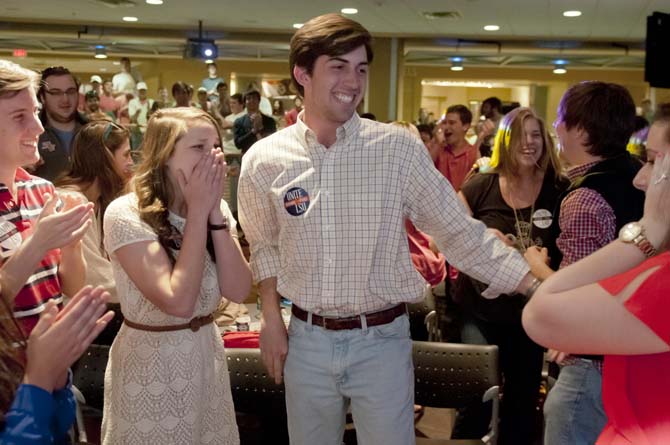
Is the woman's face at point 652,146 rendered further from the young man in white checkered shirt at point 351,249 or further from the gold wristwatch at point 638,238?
the young man in white checkered shirt at point 351,249

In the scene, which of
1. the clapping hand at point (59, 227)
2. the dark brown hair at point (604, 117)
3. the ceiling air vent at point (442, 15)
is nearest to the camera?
the clapping hand at point (59, 227)

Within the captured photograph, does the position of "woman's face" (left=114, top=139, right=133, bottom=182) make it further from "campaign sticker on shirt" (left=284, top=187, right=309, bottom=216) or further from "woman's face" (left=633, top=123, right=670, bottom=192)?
"woman's face" (left=633, top=123, right=670, bottom=192)

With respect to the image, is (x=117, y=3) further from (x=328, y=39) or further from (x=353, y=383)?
(x=353, y=383)

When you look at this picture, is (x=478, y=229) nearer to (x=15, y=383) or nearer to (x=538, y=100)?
(x=15, y=383)

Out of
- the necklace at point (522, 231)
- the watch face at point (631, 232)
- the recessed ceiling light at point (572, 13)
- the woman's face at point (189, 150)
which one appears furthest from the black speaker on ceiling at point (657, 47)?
→ the watch face at point (631, 232)

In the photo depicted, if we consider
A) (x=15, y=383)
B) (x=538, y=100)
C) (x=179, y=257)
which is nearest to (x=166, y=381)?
(x=179, y=257)

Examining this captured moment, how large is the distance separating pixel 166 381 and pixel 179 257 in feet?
1.14

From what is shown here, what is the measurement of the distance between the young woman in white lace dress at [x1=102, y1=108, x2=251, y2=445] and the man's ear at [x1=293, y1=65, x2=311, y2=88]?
30cm

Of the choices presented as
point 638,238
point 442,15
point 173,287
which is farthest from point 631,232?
point 442,15

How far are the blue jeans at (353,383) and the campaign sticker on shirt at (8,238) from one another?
31.9 inches

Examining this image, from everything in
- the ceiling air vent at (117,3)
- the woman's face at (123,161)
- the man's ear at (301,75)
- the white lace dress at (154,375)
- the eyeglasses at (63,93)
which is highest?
the ceiling air vent at (117,3)

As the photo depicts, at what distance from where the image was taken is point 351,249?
1.91 m

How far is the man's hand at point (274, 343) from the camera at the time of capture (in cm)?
201

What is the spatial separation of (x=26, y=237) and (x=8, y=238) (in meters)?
0.05
